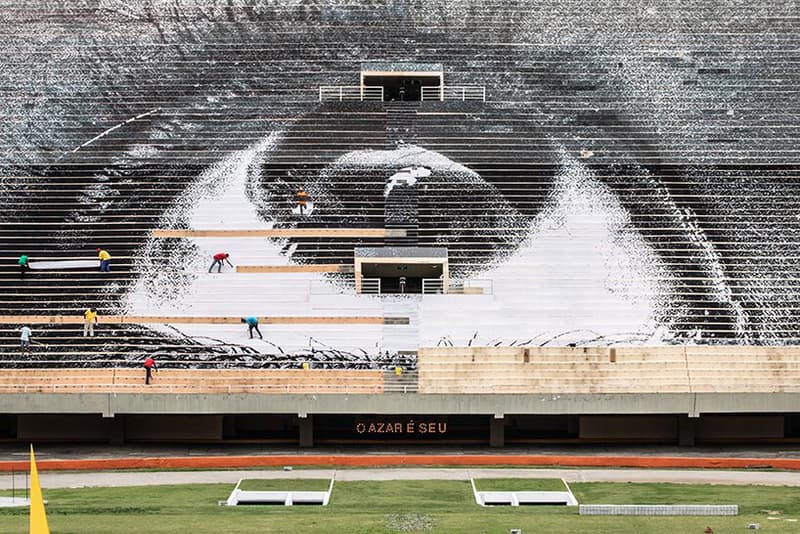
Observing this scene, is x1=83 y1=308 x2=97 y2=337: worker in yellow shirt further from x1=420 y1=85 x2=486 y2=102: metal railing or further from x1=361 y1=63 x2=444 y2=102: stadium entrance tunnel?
x1=420 y1=85 x2=486 y2=102: metal railing

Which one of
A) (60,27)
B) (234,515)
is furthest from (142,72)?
(234,515)

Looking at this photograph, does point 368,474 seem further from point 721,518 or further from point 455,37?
point 455,37

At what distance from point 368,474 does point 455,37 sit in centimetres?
2439

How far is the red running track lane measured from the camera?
99.0ft

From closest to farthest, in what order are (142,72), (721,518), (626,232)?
(721,518)
(626,232)
(142,72)

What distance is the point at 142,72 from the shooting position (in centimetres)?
4800

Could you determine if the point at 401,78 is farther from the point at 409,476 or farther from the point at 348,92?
the point at 409,476

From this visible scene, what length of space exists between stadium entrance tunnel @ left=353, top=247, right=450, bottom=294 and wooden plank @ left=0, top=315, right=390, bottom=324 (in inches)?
64.6

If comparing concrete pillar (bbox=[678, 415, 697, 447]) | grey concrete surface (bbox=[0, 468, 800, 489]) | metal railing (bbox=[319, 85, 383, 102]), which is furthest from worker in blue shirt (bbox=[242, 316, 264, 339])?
metal railing (bbox=[319, 85, 383, 102])

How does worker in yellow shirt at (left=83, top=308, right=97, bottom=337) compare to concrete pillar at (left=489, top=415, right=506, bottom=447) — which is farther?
worker in yellow shirt at (left=83, top=308, right=97, bottom=337)

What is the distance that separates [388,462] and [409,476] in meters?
1.66

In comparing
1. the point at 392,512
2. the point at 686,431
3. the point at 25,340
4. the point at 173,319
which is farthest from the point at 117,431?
the point at 686,431

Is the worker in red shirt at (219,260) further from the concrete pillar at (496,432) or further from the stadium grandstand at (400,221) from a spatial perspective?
the concrete pillar at (496,432)

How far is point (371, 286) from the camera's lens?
38250 mm
